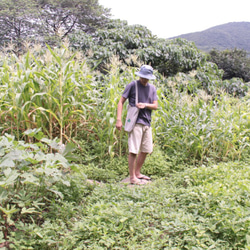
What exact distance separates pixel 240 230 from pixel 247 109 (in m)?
3.89

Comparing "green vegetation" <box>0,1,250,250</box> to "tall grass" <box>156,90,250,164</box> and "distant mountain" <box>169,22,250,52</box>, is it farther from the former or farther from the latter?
"distant mountain" <box>169,22,250,52</box>

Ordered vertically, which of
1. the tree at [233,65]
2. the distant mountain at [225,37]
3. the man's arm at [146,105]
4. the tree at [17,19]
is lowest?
the man's arm at [146,105]

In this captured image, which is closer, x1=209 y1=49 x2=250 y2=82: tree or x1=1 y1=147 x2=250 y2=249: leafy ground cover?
x1=1 y1=147 x2=250 y2=249: leafy ground cover

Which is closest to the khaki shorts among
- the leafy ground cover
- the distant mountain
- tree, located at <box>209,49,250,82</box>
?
the leafy ground cover

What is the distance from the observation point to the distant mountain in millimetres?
56969

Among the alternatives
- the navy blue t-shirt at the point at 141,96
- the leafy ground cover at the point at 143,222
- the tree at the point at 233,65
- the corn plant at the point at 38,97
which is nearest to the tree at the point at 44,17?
the tree at the point at 233,65

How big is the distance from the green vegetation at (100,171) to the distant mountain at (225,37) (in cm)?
5514

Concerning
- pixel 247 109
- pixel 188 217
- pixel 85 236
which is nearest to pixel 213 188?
pixel 188 217

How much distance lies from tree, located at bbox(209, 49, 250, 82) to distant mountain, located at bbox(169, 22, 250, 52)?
121ft

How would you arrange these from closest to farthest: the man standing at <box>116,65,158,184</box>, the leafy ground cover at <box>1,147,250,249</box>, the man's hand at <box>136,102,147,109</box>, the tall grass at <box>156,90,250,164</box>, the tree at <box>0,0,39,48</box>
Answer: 1. the leafy ground cover at <box>1,147,250,249</box>
2. the man's hand at <box>136,102,147,109</box>
3. the man standing at <box>116,65,158,184</box>
4. the tall grass at <box>156,90,250,164</box>
5. the tree at <box>0,0,39,48</box>

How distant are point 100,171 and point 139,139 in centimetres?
71

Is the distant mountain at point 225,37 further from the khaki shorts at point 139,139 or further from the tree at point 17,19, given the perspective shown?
the khaki shorts at point 139,139

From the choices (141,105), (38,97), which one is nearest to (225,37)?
(141,105)

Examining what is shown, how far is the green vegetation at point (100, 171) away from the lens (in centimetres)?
193
